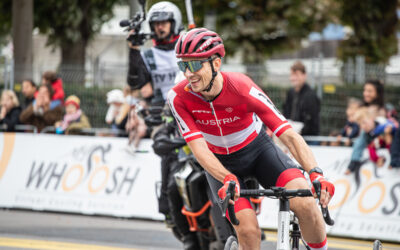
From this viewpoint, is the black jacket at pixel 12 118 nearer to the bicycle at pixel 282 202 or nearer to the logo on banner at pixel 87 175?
the logo on banner at pixel 87 175

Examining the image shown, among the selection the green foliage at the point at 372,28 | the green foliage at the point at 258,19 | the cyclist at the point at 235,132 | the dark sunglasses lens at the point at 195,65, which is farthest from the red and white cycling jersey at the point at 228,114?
the green foliage at the point at 258,19

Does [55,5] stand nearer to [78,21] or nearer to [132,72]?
[78,21]

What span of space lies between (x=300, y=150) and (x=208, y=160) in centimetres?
69

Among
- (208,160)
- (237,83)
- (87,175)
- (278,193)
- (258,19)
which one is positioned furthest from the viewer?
(258,19)

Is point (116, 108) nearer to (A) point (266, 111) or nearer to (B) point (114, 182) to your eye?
(B) point (114, 182)

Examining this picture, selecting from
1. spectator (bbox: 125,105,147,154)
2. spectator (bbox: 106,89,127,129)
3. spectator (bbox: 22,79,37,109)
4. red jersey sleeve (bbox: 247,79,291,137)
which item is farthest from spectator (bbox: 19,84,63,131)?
red jersey sleeve (bbox: 247,79,291,137)

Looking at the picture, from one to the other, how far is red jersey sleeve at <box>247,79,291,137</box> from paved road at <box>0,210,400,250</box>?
3.01m

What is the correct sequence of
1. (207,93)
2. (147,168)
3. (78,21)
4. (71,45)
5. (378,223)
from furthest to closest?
(71,45) < (78,21) < (147,168) < (378,223) < (207,93)

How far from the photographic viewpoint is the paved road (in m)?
9.74

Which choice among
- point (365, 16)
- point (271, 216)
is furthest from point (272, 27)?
point (271, 216)

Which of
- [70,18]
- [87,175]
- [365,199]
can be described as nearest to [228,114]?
[365,199]

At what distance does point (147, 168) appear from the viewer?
1249cm

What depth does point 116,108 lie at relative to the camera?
1416 cm

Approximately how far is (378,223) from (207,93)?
17.9 ft
